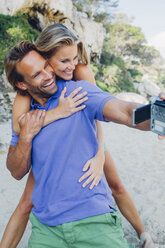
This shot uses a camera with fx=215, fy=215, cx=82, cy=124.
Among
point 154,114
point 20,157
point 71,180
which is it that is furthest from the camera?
point 20,157

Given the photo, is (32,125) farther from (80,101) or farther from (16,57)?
(16,57)

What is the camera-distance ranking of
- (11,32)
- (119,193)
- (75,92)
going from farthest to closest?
(11,32) < (119,193) < (75,92)

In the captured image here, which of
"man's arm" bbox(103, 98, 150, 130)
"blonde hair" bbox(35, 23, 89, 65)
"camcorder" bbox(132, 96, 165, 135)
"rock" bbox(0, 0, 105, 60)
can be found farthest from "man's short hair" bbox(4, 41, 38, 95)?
"rock" bbox(0, 0, 105, 60)

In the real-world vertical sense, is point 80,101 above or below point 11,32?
above

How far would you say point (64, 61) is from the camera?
212cm

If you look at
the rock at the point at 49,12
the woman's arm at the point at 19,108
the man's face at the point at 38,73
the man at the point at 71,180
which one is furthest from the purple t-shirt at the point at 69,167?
the rock at the point at 49,12

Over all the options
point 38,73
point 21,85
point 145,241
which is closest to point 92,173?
point 38,73

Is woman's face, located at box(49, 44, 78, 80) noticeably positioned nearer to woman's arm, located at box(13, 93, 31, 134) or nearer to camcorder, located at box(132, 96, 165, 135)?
woman's arm, located at box(13, 93, 31, 134)

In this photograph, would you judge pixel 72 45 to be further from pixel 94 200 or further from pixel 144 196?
pixel 144 196

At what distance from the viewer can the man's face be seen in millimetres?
1629

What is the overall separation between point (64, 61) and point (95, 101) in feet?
2.97

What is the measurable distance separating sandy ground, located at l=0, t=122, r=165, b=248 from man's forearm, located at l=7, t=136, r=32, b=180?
1587 millimetres

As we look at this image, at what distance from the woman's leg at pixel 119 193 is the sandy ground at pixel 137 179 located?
0.42 metres

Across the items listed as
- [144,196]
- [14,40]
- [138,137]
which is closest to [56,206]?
[144,196]
